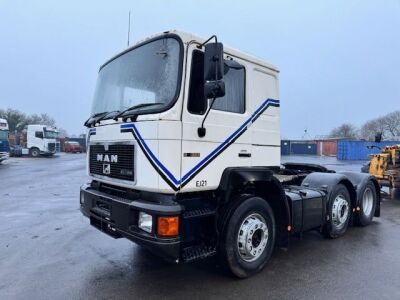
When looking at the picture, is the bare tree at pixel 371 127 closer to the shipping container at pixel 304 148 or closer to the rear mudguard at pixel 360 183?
the shipping container at pixel 304 148

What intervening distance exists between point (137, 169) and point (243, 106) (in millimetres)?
1561

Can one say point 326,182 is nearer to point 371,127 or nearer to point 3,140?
point 3,140

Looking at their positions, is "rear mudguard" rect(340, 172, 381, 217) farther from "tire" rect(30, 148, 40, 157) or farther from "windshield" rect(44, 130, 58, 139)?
"tire" rect(30, 148, 40, 157)

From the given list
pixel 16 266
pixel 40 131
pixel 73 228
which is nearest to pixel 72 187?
pixel 73 228

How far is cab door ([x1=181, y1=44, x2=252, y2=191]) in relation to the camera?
12.2ft

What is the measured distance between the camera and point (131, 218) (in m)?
3.72

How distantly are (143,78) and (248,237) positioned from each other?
2225 mm

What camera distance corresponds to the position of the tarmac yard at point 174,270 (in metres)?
3.80

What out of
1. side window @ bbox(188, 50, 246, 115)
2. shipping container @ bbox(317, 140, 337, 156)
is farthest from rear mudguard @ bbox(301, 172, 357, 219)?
shipping container @ bbox(317, 140, 337, 156)

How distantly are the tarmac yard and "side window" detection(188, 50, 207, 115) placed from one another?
77.9 inches

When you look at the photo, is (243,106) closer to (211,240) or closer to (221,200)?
(221,200)

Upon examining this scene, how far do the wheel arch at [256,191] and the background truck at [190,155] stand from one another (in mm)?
13

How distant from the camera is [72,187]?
12812mm

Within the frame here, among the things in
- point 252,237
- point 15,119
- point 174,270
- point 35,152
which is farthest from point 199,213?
point 15,119
